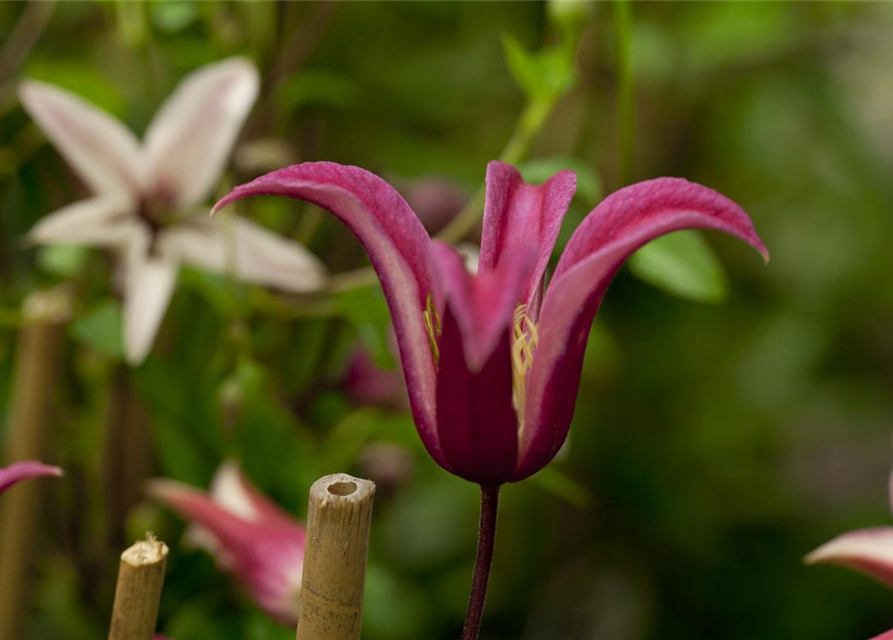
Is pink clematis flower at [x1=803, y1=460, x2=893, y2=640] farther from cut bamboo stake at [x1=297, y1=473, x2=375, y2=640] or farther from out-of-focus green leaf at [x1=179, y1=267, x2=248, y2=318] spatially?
out-of-focus green leaf at [x1=179, y1=267, x2=248, y2=318]

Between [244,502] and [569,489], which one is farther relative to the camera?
[569,489]

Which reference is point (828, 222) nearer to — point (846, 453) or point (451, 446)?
point (846, 453)

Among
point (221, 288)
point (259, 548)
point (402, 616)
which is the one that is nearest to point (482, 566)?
point (259, 548)

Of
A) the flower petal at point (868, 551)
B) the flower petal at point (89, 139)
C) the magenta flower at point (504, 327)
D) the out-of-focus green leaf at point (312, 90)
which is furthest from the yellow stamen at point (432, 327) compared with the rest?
the out-of-focus green leaf at point (312, 90)

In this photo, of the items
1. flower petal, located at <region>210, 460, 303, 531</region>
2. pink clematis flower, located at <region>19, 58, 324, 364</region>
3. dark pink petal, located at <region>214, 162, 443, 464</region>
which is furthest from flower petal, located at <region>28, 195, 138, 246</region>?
dark pink petal, located at <region>214, 162, 443, 464</region>

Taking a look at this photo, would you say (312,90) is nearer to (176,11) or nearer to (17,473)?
(176,11)

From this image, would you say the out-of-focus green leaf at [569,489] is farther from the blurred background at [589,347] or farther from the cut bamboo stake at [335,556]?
the cut bamboo stake at [335,556]
